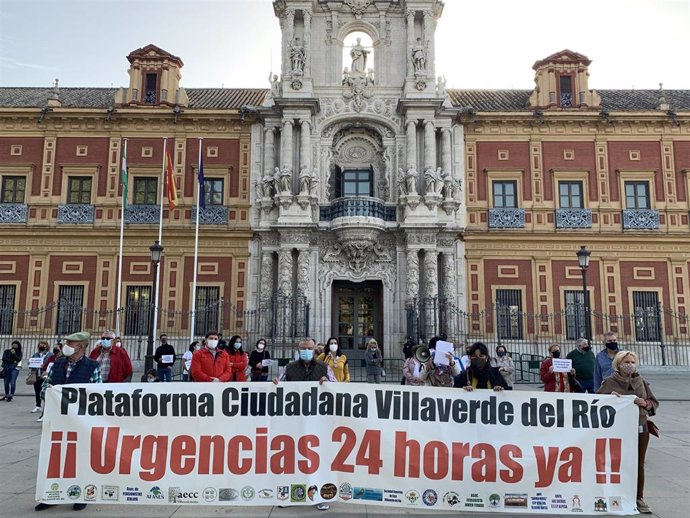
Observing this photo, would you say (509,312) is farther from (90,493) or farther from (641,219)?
(90,493)

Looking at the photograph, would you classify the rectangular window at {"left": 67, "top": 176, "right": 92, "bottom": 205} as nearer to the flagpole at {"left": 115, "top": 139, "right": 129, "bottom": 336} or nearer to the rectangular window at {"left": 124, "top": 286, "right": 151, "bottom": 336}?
the flagpole at {"left": 115, "top": 139, "right": 129, "bottom": 336}

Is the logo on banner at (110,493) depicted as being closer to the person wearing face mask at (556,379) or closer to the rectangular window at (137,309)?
the person wearing face mask at (556,379)

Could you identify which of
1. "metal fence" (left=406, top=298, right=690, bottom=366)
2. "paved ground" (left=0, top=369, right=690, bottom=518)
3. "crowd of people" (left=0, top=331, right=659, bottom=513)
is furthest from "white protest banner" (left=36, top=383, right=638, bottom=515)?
"metal fence" (left=406, top=298, right=690, bottom=366)

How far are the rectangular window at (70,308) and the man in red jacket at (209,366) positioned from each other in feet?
56.9

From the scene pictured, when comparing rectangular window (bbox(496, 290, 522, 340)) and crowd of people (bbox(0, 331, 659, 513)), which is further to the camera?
rectangular window (bbox(496, 290, 522, 340))

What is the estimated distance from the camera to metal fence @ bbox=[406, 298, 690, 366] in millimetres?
22766

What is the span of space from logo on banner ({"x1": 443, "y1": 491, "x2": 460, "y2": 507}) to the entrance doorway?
17.7 metres

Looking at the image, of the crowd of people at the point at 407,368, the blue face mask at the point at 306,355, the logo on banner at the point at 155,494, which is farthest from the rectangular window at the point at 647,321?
the logo on banner at the point at 155,494

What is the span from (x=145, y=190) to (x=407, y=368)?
18.9 metres

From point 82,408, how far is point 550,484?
5290 millimetres

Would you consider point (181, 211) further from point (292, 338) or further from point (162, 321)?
point (292, 338)

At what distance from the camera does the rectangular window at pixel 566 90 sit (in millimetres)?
25677

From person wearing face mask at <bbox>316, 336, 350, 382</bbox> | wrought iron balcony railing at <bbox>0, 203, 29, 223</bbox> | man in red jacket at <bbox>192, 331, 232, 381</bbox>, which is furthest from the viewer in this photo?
wrought iron balcony railing at <bbox>0, 203, 29, 223</bbox>

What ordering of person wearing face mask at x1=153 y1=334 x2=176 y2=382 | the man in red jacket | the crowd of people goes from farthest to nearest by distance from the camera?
1. person wearing face mask at x1=153 y1=334 x2=176 y2=382
2. the man in red jacket
3. the crowd of people
